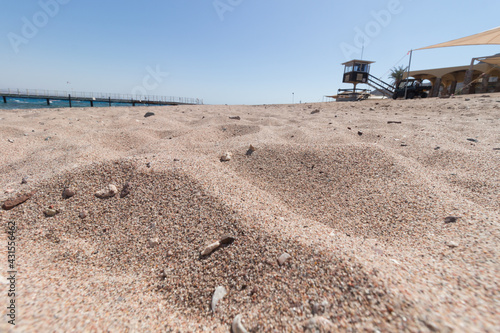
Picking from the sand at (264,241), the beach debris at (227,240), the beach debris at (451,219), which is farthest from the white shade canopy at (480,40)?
the beach debris at (227,240)

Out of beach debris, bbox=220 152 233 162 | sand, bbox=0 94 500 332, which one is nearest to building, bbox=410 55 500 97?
sand, bbox=0 94 500 332

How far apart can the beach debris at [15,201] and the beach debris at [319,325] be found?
2.32m

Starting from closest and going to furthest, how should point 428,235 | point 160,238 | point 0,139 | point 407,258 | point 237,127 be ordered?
point 407,258, point 428,235, point 160,238, point 0,139, point 237,127

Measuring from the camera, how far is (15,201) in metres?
1.84

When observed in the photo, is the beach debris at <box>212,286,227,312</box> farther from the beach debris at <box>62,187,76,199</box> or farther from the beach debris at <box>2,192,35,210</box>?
the beach debris at <box>2,192,35,210</box>

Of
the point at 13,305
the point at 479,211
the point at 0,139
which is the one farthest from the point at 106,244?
the point at 0,139

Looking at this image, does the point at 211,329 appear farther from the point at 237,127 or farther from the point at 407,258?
the point at 237,127

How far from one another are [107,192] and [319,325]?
1.81 metres

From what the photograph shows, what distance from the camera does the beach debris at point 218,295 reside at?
3.42 ft

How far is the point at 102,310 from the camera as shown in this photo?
101cm

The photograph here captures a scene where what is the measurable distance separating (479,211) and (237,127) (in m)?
3.54

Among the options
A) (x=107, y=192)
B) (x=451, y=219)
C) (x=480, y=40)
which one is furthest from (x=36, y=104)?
(x=480, y=40)

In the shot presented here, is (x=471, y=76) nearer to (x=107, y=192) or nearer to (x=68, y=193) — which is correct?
(x=107, y=192)

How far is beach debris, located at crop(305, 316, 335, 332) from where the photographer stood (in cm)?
83
